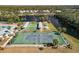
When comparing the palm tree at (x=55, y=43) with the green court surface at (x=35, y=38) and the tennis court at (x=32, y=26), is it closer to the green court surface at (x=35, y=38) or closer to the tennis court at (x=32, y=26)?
the green court surface at (x=35, y=38)

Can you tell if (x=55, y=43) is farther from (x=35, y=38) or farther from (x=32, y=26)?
(x=32, y=26)

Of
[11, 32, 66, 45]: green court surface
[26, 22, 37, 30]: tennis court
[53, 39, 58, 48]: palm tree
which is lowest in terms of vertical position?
[53, 39, 58, 48]: palm tree

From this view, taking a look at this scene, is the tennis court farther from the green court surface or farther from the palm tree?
the palm tree

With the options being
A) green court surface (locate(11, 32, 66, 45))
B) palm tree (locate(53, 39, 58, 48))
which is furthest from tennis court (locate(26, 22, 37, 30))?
palm tree (locate(53, 39, 58, 48))

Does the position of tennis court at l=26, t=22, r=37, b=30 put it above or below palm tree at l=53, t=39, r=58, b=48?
above

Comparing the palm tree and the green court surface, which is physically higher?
the green court surface

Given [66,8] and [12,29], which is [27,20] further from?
[66,8]

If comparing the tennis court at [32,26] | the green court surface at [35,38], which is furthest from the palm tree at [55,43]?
the tennis court at [32,26]

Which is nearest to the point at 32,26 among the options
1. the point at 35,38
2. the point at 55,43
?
the point at 35,38
